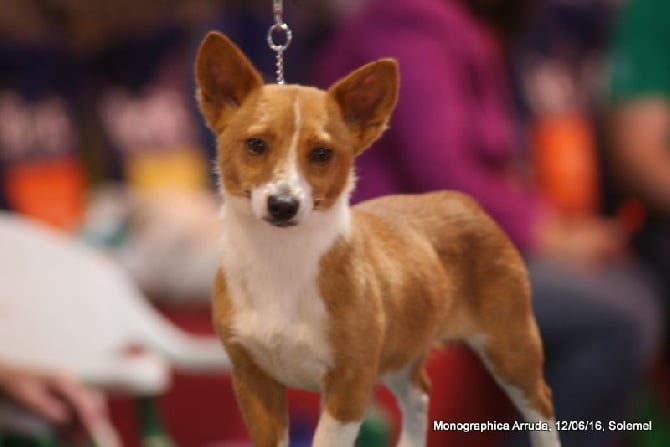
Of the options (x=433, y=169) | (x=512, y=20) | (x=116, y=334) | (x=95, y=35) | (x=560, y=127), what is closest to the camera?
(x=433, y=169)

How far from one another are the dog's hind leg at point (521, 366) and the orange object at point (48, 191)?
3.45ft

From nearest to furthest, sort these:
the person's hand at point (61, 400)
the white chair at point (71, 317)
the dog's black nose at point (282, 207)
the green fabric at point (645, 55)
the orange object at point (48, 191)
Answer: the dog's black nose at point (282, 207), the person's hand at point (61, 400), the white chair at point (71, 317), the green fabric at point (645, 55), the orange object at point (48, 191)

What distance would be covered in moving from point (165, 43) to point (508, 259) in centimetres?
118

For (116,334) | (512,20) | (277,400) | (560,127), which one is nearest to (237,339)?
(277,400)

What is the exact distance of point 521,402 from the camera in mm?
417

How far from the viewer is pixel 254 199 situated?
36cm

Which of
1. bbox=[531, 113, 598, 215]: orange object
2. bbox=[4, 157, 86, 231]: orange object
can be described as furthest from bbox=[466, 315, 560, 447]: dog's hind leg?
bbox=[4, 157, 86, 231]: orange object

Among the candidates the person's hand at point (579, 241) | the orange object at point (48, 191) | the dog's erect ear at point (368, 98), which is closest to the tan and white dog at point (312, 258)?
the dog's erect ear at point (368, 98)

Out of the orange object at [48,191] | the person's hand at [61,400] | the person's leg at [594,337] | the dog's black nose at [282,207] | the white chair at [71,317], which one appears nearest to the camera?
the dog's black nose at [282,207]

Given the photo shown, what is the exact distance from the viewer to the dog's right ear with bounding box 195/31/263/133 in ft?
1.19

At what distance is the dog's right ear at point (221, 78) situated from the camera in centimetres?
36

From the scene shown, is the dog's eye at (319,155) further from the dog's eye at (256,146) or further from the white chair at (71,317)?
the white chair at (71,317)

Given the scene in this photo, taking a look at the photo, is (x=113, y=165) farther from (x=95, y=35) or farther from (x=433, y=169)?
(x=433, y=169)

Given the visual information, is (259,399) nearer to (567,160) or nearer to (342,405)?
(342,405)
